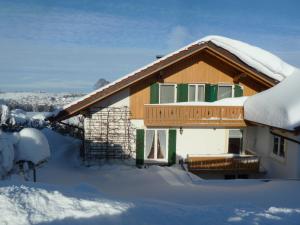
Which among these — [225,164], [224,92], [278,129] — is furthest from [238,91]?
[278,129]

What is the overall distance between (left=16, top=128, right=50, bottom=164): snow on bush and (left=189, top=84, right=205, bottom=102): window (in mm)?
8022

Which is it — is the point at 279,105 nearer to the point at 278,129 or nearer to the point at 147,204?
the point at 278,129

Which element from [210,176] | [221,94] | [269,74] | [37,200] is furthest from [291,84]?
[37,200]

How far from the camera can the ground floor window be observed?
59.6 ft

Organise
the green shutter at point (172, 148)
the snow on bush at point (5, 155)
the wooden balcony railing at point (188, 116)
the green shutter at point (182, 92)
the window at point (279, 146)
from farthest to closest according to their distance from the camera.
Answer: the green shutter at point (182, 92) < the green shutter at point (172, 148) < the wooden balcony railing at point (188, 116) < the window at point (279, 146) < the snow on bush at point (5, 155)

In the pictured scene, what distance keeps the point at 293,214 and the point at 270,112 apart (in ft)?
29.1

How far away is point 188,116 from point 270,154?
4201mm

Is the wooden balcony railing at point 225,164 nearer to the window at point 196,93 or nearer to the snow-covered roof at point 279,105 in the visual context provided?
the snow-covered roof at point 279,105

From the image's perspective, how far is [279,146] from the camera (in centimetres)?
1568

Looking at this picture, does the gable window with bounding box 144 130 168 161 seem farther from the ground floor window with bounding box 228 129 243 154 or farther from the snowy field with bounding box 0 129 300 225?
the snowy field with bounding box 0 129 300 225

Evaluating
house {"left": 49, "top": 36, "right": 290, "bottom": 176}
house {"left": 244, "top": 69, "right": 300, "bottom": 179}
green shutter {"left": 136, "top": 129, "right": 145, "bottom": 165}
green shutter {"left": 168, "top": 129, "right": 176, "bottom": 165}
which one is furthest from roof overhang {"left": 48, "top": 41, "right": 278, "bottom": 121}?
green shutter {"left": 168, "top": 129, "right": 176, "bottom": 165}

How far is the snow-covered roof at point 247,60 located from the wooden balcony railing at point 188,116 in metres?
2.11

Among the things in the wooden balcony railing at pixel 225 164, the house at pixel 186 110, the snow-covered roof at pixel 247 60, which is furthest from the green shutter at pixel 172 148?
the snow-covered roof at pixel 247 60

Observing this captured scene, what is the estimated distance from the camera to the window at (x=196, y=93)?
58.8 feet
